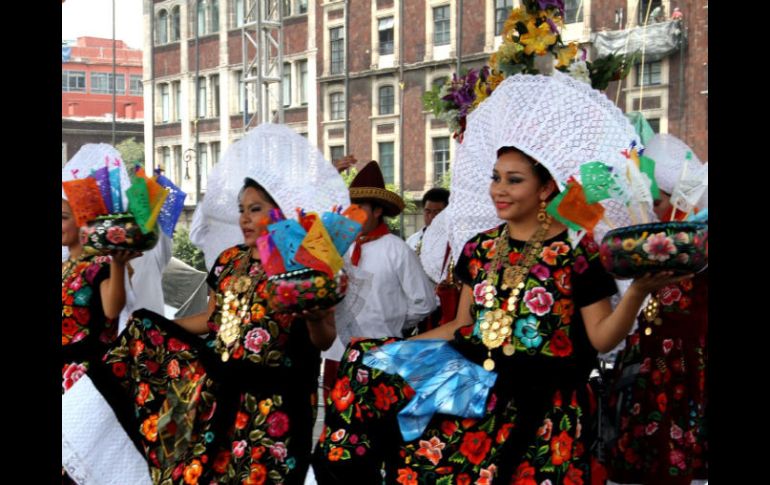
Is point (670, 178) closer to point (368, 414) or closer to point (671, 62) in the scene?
point (368, 414)

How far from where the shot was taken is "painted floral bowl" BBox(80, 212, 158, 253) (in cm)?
392

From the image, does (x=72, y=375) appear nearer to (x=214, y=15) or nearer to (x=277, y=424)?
(x=277, y=424)

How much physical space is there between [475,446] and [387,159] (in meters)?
23.2

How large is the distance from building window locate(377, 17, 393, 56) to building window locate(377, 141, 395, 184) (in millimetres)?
2348

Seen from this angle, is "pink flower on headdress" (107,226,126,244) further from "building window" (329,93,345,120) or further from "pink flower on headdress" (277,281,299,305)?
"building window" (329,93,345,120)

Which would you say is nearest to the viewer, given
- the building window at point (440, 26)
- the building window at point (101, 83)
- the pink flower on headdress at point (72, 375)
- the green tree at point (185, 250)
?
the pink flower on headdress at point (72, 375)

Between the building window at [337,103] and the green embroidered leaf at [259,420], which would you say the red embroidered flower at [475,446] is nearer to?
the green embroidered leaf at [259,420]

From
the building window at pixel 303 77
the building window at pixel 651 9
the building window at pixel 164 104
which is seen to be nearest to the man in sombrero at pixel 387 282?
the building window at pixel 651 9

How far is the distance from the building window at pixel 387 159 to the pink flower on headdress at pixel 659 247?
22915mm

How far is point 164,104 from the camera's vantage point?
2633cm

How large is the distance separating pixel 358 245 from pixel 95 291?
1802mm

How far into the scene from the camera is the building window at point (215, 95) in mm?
Answer: 25369

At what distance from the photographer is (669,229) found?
2873 mm

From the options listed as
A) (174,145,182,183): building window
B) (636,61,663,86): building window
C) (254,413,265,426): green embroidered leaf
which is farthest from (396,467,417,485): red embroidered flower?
(174,145,182,183): building window
